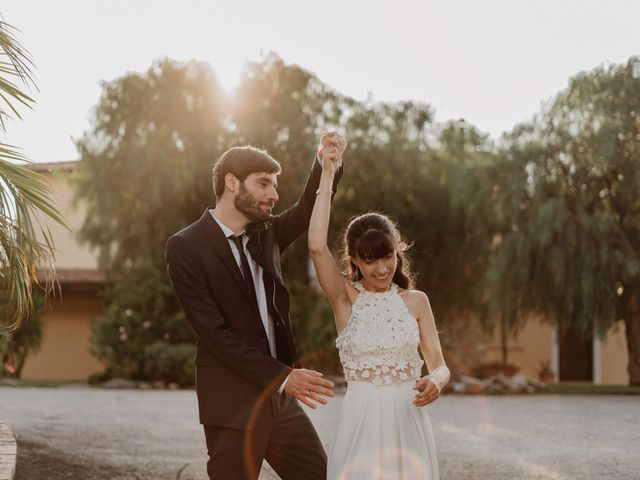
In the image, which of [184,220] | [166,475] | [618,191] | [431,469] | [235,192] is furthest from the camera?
[184,220]

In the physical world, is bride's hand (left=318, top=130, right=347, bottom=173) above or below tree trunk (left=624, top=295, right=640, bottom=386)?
above

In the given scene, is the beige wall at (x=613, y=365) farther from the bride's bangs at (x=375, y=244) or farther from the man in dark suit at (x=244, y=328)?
the bride's bangs at (x=375, y=244)

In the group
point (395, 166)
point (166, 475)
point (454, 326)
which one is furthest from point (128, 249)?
point (166, 475)

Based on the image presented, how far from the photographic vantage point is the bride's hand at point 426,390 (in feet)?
11.4

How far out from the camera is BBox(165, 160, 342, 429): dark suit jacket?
3699mm

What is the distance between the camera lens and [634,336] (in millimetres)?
19984

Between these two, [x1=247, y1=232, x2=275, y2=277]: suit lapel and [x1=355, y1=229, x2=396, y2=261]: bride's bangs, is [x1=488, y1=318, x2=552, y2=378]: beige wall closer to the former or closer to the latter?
[x1=247, y1=232, x2=275, y2=277]: suit lapel

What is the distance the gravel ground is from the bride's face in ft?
12.7

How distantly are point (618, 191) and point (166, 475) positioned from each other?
14.4m

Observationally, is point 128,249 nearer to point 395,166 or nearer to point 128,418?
point 395,166

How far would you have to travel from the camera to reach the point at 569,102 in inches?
789

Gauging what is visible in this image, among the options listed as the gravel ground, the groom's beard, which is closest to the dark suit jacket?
the groom's beard

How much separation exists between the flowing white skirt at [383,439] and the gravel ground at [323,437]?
3.72 meters

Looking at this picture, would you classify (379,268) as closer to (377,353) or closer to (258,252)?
(377,353)
